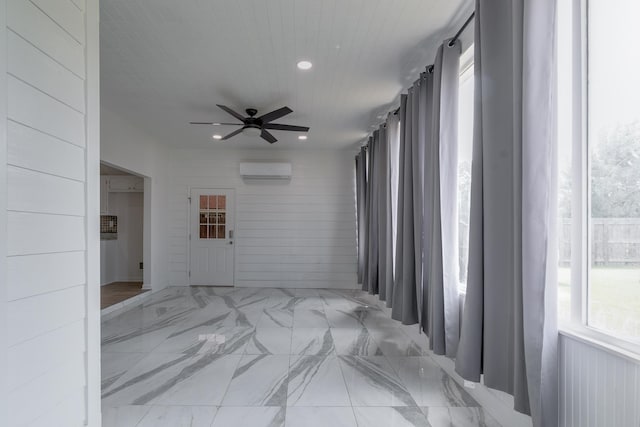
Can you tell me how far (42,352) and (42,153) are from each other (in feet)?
2.42

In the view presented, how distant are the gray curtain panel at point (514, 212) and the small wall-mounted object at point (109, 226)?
701 cm

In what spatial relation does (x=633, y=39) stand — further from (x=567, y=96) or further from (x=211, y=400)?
(x=211, y=400)

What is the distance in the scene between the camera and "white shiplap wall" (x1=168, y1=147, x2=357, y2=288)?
6.67 meters

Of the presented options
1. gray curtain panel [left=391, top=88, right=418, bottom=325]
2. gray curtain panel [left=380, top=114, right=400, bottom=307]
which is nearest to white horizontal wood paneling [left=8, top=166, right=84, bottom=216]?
gray curtain panel [left=391, top=88, right=418, bottom=325]

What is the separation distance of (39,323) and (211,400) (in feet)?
4.71

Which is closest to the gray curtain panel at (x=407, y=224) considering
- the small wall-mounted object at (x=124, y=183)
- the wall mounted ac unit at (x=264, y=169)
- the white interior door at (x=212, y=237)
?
the wall mounted ac unit at (x=264, y=169)

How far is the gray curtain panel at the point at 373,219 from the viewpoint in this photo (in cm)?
468

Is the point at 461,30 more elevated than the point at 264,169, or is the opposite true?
the point at 461,30

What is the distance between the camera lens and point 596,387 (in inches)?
54.6

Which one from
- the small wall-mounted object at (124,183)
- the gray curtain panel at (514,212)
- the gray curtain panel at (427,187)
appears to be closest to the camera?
the gray curtain panel at (514,212)

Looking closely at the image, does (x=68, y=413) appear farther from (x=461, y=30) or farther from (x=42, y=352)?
(x=461, y=30)

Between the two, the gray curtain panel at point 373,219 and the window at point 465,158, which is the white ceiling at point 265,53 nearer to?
the window at point 465,158

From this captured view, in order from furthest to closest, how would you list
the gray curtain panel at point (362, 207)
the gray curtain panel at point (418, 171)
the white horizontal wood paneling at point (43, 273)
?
the gray curtain panel at point (362, 207) → the gray curtain panel at point (418, 171) → the white horizontal wood paneling at point (43, 273)

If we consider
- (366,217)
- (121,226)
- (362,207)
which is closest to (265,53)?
(366,217)
